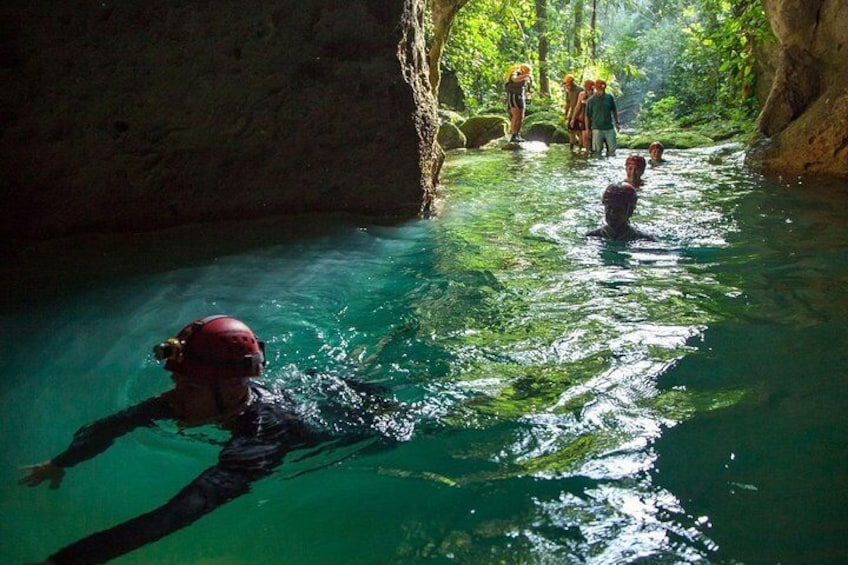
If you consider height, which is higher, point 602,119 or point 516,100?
point 516,100

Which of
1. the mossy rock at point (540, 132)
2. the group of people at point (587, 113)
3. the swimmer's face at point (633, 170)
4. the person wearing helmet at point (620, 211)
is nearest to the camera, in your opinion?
the person wearing helmet at point (620, 211)

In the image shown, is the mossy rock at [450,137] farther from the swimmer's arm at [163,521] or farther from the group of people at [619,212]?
the swimmer's arm at [163,521]

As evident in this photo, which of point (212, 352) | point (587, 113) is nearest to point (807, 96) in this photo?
point (587, 113)

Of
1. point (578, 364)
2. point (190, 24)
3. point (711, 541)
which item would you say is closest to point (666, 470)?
point (711, 541)

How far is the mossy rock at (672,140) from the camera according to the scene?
15.9m

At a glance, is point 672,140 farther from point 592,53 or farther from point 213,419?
point 213,419

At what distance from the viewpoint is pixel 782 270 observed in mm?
5590

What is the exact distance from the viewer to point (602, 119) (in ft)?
48.4

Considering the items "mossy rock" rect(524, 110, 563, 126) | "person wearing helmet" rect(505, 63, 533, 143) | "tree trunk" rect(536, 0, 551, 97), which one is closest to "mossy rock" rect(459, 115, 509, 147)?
"mossy rock" rect(524, 110, 563, 126)

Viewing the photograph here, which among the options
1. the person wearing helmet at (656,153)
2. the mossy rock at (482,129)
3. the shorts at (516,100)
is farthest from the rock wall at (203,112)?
the mossy rock at (482,129)

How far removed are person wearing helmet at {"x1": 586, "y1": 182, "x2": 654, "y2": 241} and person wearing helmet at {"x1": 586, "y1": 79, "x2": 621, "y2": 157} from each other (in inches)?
330

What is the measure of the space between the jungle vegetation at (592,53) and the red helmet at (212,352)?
13552 mm

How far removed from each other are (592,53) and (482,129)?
34.4ft

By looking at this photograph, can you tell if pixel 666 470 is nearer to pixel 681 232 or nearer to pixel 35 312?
pixel 35 312
